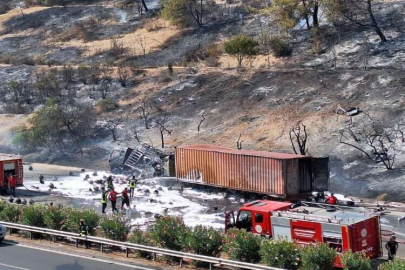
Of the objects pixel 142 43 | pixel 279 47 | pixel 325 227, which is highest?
pixel 142 43

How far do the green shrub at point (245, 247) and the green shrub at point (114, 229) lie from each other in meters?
4.54

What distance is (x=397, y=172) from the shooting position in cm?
3706

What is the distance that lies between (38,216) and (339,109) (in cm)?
2375

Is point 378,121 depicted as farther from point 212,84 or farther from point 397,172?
point 212,84

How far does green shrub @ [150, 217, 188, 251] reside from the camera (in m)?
22.9

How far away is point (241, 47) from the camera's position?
2251 inches

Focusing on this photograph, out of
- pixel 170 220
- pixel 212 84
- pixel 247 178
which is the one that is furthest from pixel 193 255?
pixel 212 84

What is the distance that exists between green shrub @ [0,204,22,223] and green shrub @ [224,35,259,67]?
31.6 meters

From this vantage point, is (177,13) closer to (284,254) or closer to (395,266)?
(284,254)

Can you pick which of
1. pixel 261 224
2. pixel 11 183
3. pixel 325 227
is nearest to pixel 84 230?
pixel 261 224

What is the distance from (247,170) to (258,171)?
2.41 ft

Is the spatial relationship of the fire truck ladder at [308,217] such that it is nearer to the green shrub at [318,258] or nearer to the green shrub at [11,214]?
the green shrub at [318,258]

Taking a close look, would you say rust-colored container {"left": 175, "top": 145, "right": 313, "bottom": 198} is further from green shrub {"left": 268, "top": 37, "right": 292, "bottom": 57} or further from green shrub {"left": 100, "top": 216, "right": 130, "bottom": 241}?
green shrub {"left": 268, "top": 37, "right": 292, "bottom": 57}

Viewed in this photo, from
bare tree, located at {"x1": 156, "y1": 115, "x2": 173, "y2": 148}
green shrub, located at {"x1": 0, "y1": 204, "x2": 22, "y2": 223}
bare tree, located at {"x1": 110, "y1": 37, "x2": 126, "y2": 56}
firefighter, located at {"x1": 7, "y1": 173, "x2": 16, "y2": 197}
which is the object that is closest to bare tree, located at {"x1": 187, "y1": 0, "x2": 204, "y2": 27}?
bare tree, located at {"x1": 110, "y1": 37, "x2": 126, "y2": 56}
